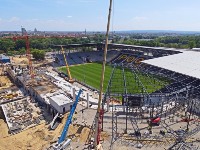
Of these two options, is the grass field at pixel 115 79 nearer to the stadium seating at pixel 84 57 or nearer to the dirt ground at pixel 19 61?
the stadium seating at pixel 84 57

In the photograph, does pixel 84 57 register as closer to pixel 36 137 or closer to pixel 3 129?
pixel 3 129

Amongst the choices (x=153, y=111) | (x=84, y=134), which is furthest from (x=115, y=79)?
(x=84, y=134)

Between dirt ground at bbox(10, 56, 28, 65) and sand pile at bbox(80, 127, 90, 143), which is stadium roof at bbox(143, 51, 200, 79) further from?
dirt ground at bbox(10, 56, 28, 65)

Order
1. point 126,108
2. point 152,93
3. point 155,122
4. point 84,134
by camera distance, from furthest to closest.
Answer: point 152,93
point 126,108
point 155,122
point 84,134

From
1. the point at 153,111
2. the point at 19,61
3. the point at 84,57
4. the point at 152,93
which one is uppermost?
the point at 84,57

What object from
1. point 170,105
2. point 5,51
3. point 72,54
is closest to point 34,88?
point 170,105

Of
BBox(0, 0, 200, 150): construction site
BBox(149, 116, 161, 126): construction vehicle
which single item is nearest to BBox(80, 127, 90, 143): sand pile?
BBox(0, 0, 200, 150): construction site
